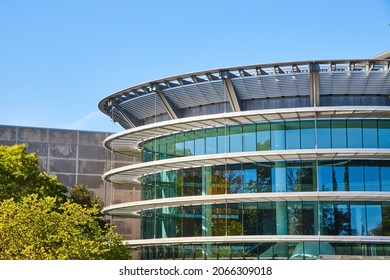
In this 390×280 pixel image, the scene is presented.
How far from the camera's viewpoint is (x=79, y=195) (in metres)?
64.6

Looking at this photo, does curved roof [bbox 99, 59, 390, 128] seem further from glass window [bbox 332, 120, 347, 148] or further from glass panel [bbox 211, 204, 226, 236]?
glass panel [bbox 211, 204, 226, 236]

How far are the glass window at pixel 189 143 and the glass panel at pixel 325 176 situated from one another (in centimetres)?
815

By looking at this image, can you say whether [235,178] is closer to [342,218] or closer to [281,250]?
[281,250]

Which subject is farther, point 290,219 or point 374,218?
point 290,219

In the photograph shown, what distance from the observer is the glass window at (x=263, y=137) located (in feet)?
145

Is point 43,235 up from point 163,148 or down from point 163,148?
down

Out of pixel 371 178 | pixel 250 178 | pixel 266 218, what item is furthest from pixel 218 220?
pixel 371 178

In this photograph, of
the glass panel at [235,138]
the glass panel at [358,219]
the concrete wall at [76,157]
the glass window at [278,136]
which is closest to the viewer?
the glass panel at [358,219]

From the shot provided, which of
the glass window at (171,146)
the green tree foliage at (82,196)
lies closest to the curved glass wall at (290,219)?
the glass window at (171,146)

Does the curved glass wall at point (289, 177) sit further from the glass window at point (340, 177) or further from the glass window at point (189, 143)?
the glass window at point (189, 143)

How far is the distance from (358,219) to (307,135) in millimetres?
5808

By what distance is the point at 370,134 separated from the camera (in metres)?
43.9

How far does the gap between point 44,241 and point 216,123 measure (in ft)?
49.1

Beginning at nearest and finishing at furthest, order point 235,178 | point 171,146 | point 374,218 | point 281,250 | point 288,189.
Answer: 1. point 281,250
2. point 374,218
3. point 288,189
4. point 235,178
5. point 171,146
